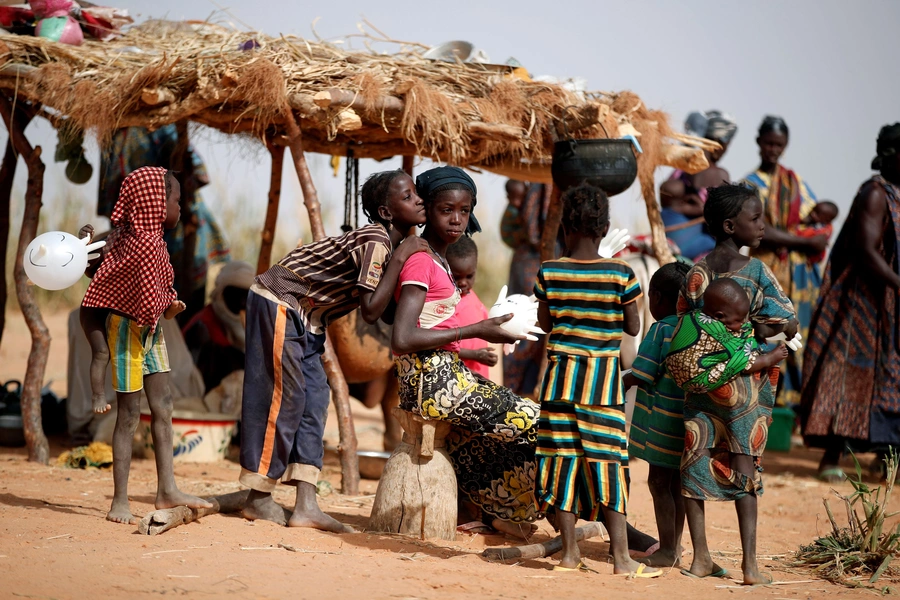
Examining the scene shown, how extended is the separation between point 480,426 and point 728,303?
120 cm

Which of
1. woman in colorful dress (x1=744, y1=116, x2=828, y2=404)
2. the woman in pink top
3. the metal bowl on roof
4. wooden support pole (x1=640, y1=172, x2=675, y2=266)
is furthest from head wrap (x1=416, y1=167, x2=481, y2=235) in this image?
woman in colorful dress (x1=744, y1=116, x2=828, y2=404)

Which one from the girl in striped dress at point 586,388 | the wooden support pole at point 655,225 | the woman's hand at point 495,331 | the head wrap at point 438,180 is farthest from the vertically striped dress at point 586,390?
the wooden support pole at point 655,225

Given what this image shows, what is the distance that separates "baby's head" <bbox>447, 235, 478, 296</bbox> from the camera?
5.08 m

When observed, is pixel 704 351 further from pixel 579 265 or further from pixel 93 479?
pixel 93 479

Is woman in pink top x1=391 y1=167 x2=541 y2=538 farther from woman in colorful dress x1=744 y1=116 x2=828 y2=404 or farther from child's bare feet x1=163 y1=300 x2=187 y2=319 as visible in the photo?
woman in colorful dress x1=744 y1=116 x2=828 y2=404

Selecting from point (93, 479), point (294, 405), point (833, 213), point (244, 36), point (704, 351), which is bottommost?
point (93, 479)

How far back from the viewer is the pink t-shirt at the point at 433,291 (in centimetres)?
408

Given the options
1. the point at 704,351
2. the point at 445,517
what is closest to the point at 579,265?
the point at 704,351

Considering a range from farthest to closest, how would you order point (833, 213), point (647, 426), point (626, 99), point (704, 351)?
point (833, 213) < point (626, 99) < point (647, 426) < point (704, 351)

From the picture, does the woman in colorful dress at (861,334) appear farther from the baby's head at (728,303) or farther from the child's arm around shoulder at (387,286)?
the child's arm around shoulder at (387,286)

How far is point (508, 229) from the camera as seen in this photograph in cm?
909

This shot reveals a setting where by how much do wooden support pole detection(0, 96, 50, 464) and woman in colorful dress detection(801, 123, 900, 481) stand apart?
5.60 m

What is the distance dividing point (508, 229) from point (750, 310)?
5.19m

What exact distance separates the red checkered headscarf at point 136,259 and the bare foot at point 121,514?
2.77ft
